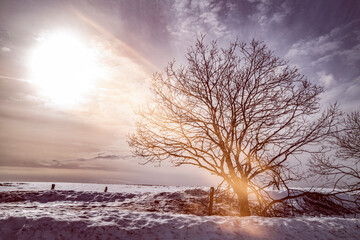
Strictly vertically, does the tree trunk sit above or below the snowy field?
above

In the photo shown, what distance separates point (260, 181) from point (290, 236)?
3.61 m

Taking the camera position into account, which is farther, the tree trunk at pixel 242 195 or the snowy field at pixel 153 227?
the tree trunk at pixel 242 195

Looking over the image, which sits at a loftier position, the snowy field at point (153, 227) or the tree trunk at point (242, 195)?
the tree trunk at point (242, 195)

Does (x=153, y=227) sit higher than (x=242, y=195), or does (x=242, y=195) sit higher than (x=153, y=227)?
(x=242, y=195)

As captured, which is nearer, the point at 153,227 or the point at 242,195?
the point at 153,227

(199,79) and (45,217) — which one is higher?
(199,79)

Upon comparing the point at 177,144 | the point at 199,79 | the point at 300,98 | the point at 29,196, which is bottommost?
the point at 29,196

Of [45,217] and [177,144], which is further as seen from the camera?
[177,144]

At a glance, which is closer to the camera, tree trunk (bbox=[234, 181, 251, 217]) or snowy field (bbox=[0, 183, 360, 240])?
snowy field (bbox=[0, 183, 360, 240])

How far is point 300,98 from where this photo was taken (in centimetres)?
799

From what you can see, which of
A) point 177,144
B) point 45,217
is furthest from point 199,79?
point 45,217

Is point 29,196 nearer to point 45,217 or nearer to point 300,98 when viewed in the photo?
point 45,217

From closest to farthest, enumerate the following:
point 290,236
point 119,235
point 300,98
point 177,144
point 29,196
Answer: point 119,235 → point 290,236 → point 300,98 → point 177,144 → point 29,196

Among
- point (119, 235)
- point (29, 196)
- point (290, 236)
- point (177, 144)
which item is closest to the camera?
point (119, 235)
